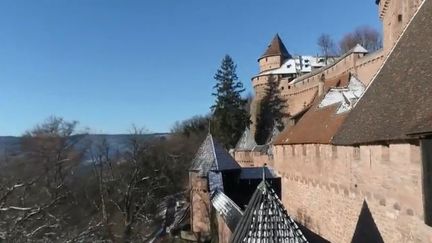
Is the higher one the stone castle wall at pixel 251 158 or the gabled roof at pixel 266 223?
the stone castle wall at pixel 251 158

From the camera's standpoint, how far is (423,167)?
711 centimetres

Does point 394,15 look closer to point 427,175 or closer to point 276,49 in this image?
point 427,175

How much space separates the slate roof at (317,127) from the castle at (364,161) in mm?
48

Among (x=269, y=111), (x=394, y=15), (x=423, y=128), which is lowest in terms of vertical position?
(x=423, y=128)

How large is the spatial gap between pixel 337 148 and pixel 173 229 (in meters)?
15.7

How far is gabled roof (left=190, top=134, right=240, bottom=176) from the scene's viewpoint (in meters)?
22.0

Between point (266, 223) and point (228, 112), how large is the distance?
132ft

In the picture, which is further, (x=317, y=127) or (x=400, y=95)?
(x=317, y=127)

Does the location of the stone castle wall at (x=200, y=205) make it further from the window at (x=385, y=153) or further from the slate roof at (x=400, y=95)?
the window at (x=385, y=153)

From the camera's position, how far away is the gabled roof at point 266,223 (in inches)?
311

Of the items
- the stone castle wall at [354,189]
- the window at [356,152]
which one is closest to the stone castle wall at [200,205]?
the stone castle wall at [354,189]

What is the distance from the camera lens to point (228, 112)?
48.0m

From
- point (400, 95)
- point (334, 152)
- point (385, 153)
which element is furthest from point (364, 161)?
point (334, 152)

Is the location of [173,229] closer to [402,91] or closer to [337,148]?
[337,148]
